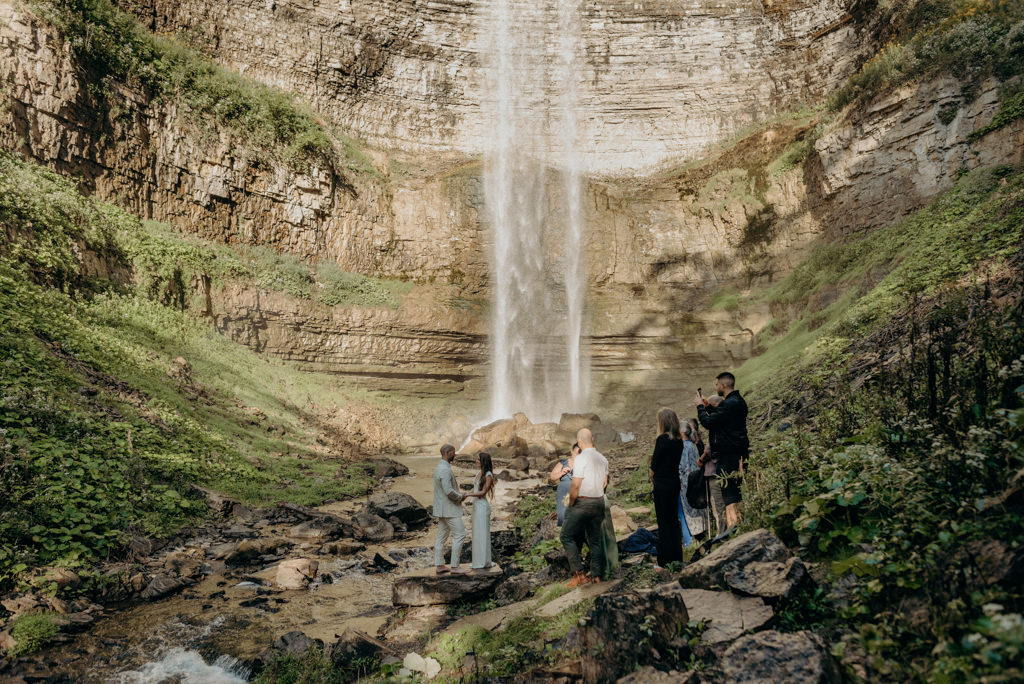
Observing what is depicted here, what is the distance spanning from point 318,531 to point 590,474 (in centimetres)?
633

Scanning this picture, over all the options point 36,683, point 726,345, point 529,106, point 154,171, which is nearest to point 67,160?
point 154,171

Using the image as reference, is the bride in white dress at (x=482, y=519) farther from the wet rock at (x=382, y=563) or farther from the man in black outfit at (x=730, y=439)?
the man in black outfit at (x=730, y=439)

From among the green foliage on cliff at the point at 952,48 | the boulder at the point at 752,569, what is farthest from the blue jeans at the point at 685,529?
the green foliage on cliff at the point at 952,48

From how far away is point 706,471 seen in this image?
19.1ft

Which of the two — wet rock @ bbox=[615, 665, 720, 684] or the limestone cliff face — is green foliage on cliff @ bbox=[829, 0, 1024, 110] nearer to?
the limestone cliff face

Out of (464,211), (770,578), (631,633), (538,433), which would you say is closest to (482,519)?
(631,633)

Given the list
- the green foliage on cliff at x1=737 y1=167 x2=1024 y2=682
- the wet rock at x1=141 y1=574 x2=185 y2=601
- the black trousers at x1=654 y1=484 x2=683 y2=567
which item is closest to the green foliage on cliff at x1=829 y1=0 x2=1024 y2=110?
the green foliage on cliff at x1=737 y1=167 x2=1024 y2=682

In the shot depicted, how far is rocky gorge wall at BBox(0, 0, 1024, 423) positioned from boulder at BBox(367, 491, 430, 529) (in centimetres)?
1412

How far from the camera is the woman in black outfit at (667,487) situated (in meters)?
5.28

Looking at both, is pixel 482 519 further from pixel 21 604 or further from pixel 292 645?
pixel 21 604

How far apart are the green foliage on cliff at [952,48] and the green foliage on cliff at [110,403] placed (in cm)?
2276

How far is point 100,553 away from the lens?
6992mm

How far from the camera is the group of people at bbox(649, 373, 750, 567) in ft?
17.4

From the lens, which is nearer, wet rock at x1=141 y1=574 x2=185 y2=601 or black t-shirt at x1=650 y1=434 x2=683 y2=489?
black t-shirt at x1=650 y1=434 x2=683 y2=489
